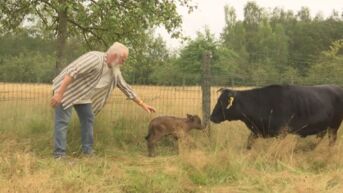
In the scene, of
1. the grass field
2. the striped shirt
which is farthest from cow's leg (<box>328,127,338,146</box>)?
the striped shirt

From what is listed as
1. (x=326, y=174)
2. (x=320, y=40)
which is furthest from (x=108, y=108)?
(x=320, y=40)

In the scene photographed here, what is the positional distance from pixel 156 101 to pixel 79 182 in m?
5.90

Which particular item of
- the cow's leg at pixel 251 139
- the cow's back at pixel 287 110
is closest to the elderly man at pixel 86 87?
the cow's leg at pixel 251 139

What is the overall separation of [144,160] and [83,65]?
1.83 metres

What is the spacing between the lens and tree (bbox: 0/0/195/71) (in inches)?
423

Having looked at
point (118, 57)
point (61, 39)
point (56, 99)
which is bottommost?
point (56, 99)

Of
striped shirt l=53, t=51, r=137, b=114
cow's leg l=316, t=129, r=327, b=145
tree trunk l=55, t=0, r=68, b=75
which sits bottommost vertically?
cow's leg l=316, t=129, r=327, b=145

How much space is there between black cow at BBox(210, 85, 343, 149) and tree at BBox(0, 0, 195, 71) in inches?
99.7

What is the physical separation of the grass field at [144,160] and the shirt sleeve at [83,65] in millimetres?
1294

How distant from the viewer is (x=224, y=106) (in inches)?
382

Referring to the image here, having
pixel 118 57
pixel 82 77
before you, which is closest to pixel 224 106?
pixel 118 57

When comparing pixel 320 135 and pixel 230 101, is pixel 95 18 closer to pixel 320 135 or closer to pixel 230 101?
pixel 230 101

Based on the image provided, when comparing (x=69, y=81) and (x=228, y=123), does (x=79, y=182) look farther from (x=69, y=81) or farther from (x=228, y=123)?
(x=228, y=123)

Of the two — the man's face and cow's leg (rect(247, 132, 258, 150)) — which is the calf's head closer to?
cow's leg (rect(247, 132, 258, 150))
